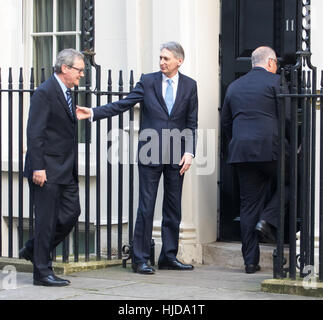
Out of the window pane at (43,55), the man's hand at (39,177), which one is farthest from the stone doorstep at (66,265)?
the window pane at (43,55)

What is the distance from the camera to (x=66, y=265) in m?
7.80

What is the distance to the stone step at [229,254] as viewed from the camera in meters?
8.33

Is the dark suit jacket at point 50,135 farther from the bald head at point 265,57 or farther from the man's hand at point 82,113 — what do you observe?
the bald head at point 265,57

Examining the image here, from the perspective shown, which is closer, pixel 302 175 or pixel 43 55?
pixel 302 175

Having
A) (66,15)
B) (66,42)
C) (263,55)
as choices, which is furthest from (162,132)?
(66,15)

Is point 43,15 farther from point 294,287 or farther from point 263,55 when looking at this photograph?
point 294,287

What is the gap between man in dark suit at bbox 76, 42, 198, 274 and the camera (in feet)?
25.7

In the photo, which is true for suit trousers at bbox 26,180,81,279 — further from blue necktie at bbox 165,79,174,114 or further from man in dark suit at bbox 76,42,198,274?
blue necktie at bbox 165,79,174,114

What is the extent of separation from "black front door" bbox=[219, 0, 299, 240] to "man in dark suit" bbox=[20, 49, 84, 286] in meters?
1.98

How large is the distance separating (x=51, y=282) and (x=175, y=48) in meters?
2.22

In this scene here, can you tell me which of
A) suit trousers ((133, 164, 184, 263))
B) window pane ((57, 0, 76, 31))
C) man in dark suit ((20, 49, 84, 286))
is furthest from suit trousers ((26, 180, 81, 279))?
window pane ((57, 0, 76, 31))
